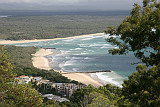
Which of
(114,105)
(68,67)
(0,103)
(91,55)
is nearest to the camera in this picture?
(0,103)

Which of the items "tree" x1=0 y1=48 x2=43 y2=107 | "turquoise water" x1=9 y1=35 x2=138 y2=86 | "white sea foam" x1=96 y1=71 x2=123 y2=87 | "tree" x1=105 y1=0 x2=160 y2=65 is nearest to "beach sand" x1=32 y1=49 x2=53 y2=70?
"turquoise water" x1=9 y1=35 x2=138 y2=86

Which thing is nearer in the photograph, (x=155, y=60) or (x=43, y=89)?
(x=155, y=60)

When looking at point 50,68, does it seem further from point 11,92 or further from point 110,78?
point 11,92

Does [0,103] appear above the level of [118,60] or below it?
above

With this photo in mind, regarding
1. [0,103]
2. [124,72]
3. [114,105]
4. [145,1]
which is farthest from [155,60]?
[124,72]

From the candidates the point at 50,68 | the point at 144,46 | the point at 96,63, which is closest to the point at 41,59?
the point at 50,68

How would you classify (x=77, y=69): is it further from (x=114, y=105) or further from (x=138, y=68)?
(x=138, y=68)

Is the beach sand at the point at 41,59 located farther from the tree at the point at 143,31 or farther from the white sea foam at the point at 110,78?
the tree at the point at 143,31
